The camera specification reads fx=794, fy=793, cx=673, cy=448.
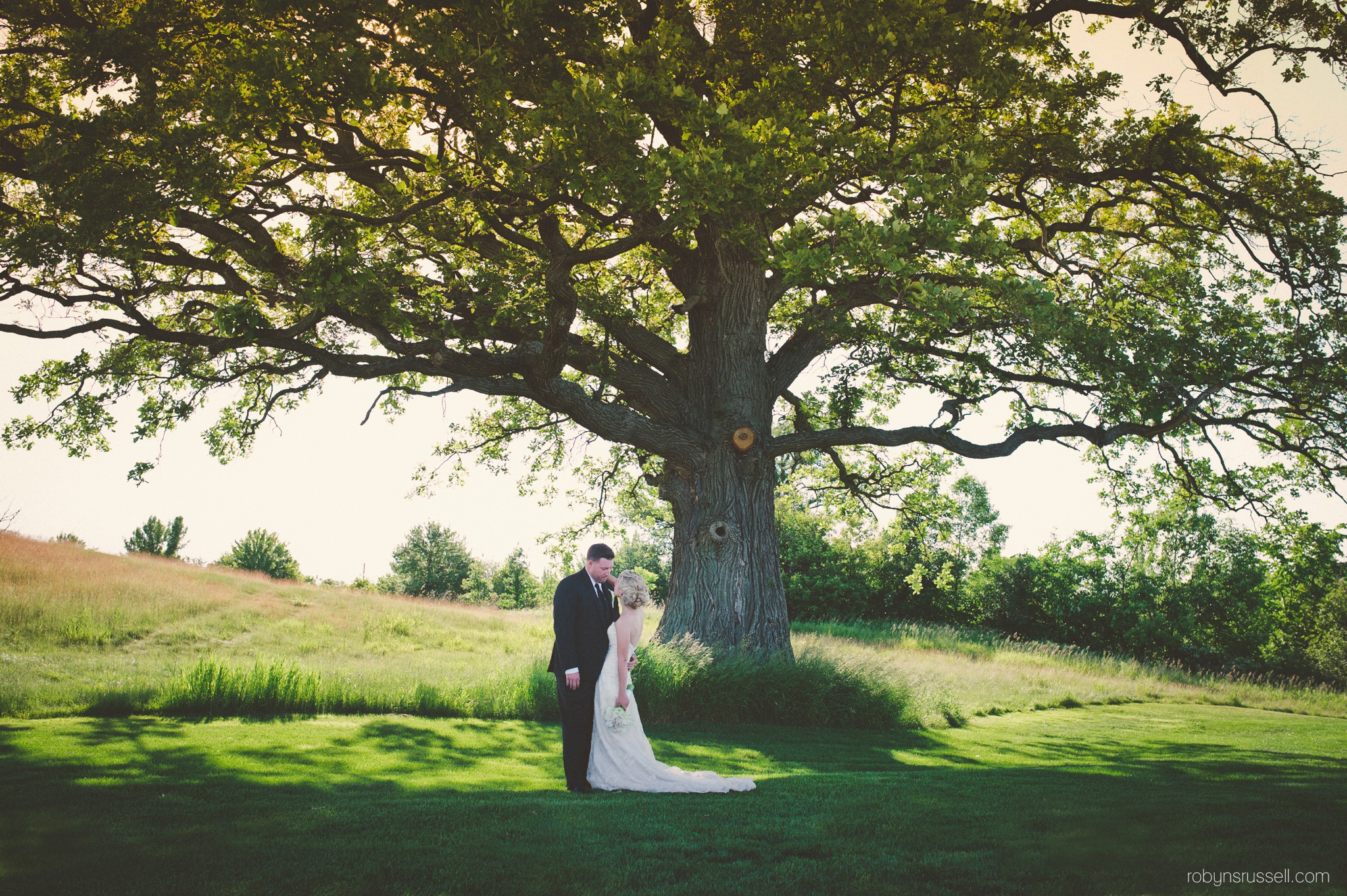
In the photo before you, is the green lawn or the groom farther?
the groom

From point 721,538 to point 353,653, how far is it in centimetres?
1100

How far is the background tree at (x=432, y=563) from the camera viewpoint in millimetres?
51062

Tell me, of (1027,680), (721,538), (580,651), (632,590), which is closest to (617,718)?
(580,651)

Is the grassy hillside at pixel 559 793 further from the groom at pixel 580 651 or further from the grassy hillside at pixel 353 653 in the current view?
the groom at pixel 580 651

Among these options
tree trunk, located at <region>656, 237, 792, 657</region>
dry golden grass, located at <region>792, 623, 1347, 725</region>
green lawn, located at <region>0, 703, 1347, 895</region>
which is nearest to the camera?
green lawn, located at <region>0, 703, 1347, 895</region>

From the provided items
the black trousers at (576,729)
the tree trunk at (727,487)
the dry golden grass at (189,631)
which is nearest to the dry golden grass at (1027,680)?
the tree trunk at (727,487)

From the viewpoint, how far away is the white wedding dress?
7.36m

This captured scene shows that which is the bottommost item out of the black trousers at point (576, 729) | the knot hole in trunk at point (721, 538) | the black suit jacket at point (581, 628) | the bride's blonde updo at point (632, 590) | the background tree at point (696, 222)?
the black trousers at point (576, 729)

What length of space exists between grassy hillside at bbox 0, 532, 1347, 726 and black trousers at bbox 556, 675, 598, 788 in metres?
5.01

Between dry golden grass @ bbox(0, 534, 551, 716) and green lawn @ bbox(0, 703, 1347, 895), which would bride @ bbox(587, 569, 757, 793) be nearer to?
green lawn @ bbox(0, 703, 1347, 895)

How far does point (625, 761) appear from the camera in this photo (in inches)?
298

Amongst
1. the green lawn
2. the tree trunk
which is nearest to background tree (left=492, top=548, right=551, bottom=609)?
the tree trunk

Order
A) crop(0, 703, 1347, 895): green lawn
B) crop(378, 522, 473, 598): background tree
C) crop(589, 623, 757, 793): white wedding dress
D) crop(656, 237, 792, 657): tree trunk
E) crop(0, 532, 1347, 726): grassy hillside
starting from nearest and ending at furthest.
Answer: crop(0, 703, 1347, 895): green lawn, crop(589, 623, 757, 793): white wedding dress, crop(0, 532, 1347, 726): grassy hillside, crop(656, 237, 792, 657): tree trunk, crop(378, 522, 473, 598): background tree

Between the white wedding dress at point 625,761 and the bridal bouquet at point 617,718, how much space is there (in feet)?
0.07
